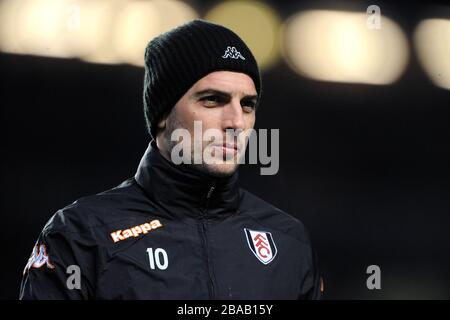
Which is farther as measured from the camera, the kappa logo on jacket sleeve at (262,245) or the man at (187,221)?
the kappa logo on jacket sleeve at (262,245)

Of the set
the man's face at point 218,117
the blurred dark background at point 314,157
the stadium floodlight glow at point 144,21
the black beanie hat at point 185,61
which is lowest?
the blurred dark background at point 314,157

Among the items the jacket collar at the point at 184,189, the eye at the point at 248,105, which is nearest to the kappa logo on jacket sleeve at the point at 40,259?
the jacket collar at the point at 184,189

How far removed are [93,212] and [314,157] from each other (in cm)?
271

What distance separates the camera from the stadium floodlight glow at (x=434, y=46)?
493cm

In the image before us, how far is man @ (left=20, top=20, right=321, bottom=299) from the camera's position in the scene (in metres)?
2.27

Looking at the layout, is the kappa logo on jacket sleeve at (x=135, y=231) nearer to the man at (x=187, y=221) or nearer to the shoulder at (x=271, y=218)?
the man at (x=187, y=221)

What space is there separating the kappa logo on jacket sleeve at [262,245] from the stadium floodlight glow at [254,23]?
2180mm

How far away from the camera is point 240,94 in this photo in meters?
2.51

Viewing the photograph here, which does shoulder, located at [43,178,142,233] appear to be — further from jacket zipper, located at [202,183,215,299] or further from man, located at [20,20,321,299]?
jacket zipper, located at [202,183,215,299]

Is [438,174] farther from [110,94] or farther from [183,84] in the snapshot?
[183,84]

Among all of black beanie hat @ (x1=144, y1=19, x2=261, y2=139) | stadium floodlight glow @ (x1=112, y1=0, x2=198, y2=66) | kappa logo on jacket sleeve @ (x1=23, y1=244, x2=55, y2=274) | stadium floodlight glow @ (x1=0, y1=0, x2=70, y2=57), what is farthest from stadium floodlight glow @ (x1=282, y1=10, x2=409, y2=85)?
kappa logo on jacket sleeve @ (x1=23, y1=244, x2=55, y2=274)

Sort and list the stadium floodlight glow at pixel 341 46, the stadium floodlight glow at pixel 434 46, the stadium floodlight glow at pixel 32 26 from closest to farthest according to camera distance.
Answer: the stadium floodlight glow at pixel 32 26 < the stadium floodlight glow at pixel 341 46 < the stadium floodlight glow at pixel 434 46

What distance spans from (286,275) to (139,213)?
545 millimetres
